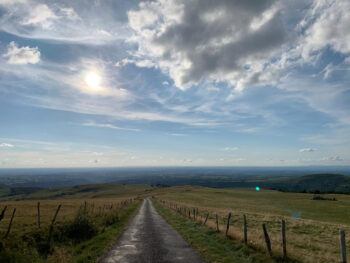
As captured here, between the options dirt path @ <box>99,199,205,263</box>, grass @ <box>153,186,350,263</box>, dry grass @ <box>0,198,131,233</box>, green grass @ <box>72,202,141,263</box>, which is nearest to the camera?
dirt path @ <box>99,199,205,263</box>

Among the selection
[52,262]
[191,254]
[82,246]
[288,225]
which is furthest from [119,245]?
[288,225]

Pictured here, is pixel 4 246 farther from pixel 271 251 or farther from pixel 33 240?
pixel 271 251

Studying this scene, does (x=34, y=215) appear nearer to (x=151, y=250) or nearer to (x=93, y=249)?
(x=93, y=249)

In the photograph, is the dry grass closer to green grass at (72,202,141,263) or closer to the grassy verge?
green grass at (72,202,141,263)

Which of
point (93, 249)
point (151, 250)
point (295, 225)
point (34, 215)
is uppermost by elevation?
point (151, 250)

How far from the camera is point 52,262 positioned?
37.1ft

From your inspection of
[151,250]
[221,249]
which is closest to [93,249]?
[151,250]

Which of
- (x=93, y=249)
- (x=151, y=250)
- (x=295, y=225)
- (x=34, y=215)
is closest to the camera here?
(x=151, y=250)

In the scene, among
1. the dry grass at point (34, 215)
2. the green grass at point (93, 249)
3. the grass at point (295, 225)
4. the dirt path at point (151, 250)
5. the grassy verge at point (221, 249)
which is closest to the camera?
the dirt path at point (151, 250)

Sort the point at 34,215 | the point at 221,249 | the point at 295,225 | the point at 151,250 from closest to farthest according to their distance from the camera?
the point at 151,250
the point at 221,249
the point at 295,225
the point at 34,215

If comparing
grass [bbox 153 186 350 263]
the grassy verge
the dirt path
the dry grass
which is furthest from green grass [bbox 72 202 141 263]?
grass [bbox 153 186 350 263]

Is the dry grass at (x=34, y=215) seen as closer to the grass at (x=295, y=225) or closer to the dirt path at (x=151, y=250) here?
the dirt path at (x=151, y=250)

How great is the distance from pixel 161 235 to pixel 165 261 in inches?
257

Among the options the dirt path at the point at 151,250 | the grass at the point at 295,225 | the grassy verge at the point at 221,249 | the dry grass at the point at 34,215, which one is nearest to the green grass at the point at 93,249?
the dirt path at the point at 151,250
